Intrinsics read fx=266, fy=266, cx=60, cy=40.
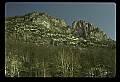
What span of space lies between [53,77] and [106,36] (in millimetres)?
706

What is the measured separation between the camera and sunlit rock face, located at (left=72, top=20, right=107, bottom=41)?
2809mm

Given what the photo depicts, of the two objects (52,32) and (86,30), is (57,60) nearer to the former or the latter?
(52,32)

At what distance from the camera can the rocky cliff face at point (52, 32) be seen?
2839mm

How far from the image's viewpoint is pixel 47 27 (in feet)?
9.43

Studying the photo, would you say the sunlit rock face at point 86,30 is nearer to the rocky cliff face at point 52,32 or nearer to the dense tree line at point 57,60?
the rocky cliff face at point 52,32

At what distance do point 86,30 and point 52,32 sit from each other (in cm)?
37

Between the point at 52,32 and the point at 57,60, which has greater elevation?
the point at 52,32

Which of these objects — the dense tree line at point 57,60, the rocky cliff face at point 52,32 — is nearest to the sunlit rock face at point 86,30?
the rocky cliff face at point 52,32

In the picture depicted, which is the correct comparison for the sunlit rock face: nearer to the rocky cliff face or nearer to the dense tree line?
the rocky cliff face

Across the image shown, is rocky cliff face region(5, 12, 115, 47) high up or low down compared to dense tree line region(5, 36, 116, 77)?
up

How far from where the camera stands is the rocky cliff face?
9.31ft

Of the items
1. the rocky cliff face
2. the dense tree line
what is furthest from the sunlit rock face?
the dense tree line

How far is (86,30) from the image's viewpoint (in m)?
2.86

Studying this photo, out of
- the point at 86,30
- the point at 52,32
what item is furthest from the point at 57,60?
the point at 86,30
